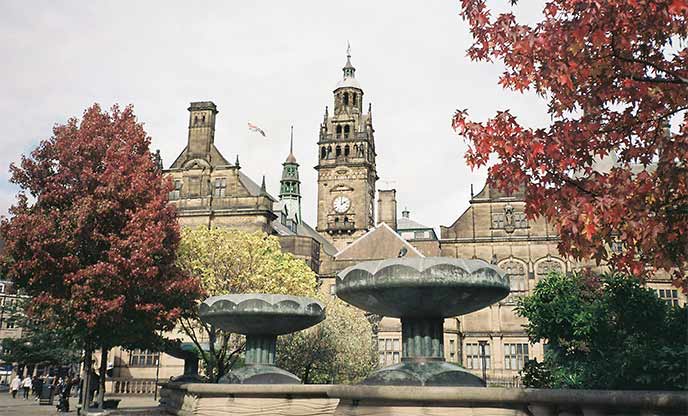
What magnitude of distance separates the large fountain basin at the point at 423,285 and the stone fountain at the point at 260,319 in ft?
10.6

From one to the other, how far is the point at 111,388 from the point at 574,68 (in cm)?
3320

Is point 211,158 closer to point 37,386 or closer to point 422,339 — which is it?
point 37,386

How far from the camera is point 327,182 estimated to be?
223 feet

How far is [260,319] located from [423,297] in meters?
4.70

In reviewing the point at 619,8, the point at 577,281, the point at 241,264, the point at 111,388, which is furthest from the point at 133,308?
the point at 111,388

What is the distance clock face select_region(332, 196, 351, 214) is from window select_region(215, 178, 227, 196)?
29.6 m

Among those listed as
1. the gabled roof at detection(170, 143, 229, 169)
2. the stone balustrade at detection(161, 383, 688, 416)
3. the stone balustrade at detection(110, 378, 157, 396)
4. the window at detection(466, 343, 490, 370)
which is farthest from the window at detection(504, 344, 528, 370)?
the stone balustrade at detection(161, 383, 688, 416)

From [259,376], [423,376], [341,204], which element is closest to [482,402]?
[423,376]

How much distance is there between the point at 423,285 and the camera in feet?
24.9

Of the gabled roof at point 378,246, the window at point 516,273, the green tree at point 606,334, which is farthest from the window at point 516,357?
the green tree at point 606,334

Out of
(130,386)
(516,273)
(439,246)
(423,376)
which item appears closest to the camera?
(423,376)

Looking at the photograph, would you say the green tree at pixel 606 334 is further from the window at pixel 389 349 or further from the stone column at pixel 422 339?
the window at pixel 389 349

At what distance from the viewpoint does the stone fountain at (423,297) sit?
762cm

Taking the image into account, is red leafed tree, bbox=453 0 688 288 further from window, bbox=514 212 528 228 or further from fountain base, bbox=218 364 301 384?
window, bbox=514 212 528 228
